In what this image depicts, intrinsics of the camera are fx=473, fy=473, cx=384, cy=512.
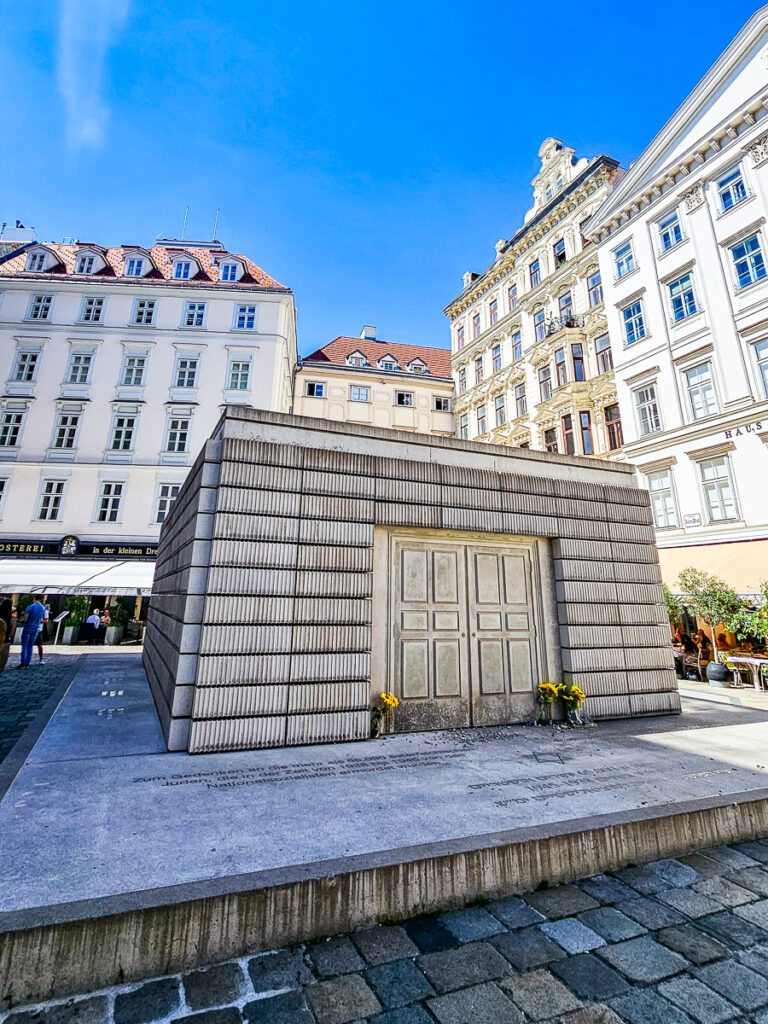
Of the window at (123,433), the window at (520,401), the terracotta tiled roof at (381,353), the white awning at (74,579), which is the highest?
the terracotta tiled roof at (381,353)

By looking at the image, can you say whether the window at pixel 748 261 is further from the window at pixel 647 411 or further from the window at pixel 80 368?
the window at pixel 80 368

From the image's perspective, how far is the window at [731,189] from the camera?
19.1 meters

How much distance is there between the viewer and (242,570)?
6.27 meters

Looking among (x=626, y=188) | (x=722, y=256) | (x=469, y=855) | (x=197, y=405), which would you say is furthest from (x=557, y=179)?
(x=469, y=855)

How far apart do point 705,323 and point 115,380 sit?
100 feet

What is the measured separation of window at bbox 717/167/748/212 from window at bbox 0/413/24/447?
36663 mm

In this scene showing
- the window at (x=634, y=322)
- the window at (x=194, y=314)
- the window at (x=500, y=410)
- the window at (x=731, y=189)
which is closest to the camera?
the window at (x=731, y=189)

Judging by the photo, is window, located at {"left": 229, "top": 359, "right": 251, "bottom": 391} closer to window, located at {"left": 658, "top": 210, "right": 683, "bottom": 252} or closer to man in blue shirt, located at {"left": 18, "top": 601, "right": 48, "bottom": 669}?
man in blue shirt, located at {"left": 18, "top": 601, "right": 48, "bottom": 669}

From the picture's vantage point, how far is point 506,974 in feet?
8.41

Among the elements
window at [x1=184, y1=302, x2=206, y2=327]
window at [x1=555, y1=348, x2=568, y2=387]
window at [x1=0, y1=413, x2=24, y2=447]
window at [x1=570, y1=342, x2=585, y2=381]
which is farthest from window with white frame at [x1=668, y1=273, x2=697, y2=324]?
window at [x1=0, y1=413, x2=24, y2=447]

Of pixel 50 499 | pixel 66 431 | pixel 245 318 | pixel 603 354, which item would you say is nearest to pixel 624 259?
pixel 603 354

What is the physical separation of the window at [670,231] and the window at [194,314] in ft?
84.2

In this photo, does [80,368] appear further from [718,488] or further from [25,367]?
[718,488]

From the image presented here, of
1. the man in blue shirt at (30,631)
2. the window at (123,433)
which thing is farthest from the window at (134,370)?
the man in blue shirt at (30,631)
